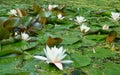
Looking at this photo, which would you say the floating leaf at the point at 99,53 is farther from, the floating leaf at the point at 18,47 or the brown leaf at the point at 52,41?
the floating leaf at the point at 18,47

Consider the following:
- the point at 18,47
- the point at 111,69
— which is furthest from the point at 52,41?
Answer: the point at 111,69

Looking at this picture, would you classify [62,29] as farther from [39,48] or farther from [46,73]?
[46,73]

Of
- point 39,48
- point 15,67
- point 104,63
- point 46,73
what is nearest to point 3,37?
point 39,48

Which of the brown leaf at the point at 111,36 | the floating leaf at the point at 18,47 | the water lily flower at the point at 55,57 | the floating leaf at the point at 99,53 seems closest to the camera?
the water lily flower at the point at 55,57

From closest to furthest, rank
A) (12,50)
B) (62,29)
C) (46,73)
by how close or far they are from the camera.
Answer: (46,73) → (12,50) → (62,29)

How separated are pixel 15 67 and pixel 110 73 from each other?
43cm

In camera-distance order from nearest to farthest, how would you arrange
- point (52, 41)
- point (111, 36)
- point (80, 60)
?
point (80, 60)
point (52, 41)
point (111, 36)

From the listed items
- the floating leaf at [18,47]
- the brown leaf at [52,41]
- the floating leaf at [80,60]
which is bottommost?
the floating leaf at [80,60]

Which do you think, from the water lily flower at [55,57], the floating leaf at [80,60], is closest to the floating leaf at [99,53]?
the floating leaf at [80,60]

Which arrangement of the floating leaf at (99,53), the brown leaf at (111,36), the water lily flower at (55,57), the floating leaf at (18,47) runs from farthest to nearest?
the brown leaf at (111,36), the floating leaf at (99,53), the floating leaf at (18,47), the water lily flower at (55,57)

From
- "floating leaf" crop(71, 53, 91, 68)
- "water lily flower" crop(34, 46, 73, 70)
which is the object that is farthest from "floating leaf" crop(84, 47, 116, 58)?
"water lily flower" crop(34, 46, 73, 70)

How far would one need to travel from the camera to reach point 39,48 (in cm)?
161

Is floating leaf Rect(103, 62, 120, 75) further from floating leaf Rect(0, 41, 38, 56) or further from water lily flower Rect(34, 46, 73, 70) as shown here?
floating leaf Rect(0, 41, 38, 56)

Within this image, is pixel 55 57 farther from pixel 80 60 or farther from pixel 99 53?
pixel 99 53
